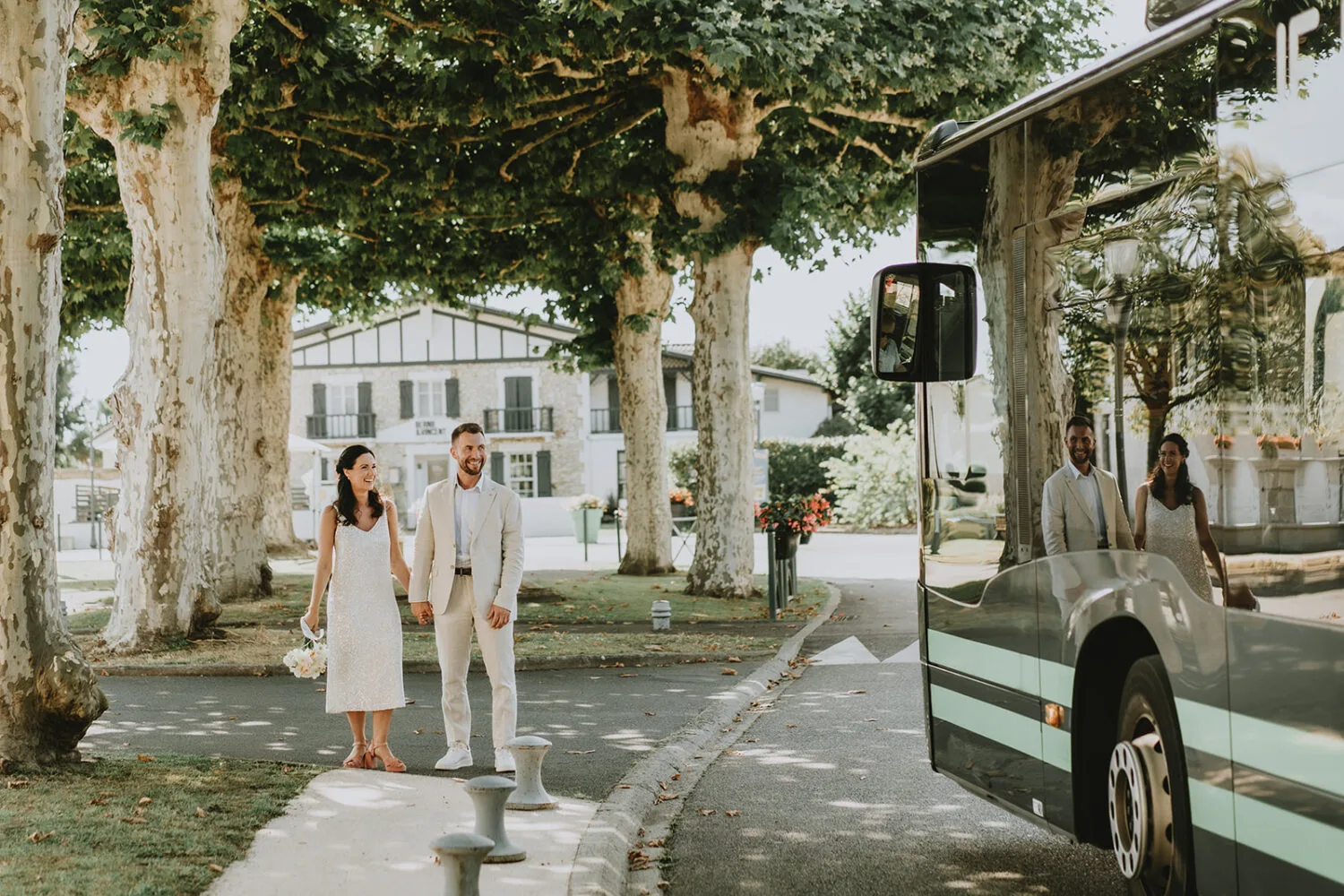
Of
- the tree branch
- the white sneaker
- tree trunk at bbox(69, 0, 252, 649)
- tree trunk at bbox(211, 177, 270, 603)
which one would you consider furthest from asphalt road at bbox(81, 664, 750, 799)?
the tree branch

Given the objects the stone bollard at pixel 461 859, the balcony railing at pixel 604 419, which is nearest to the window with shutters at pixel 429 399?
the balcony railing at pixel 604 419

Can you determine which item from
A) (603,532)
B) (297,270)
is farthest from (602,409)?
(297,270)

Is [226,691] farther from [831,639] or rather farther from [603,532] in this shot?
[603,532]

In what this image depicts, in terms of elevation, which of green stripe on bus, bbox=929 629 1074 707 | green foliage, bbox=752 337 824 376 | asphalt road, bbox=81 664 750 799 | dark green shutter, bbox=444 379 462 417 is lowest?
asphalt road, bbox=81 664 750 799

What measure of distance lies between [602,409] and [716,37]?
47780mm

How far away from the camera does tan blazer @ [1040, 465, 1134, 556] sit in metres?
4.95

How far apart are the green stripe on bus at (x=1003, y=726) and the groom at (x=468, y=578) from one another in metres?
2.80

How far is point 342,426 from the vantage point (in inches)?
2549

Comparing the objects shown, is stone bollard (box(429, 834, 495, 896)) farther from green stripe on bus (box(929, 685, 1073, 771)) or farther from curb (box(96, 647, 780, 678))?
curb (box(96, 647, 780, 678))

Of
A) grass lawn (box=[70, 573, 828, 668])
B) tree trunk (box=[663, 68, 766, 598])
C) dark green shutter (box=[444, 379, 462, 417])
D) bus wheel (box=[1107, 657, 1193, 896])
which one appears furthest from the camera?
dark green shutter (box=[444, 379, 462, 417])

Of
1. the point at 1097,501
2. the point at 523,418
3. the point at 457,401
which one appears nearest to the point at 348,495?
the point at 1097,501

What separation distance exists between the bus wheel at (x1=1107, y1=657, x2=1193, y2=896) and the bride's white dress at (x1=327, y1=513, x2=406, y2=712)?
461 cm

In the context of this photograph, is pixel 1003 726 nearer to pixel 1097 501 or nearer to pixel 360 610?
pixel 1097 501

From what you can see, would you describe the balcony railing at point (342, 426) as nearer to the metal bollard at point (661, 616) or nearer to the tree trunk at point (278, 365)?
the tree trunk at point (278, 365)
